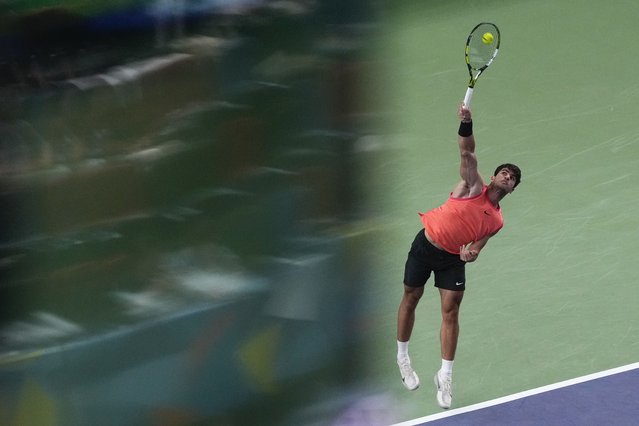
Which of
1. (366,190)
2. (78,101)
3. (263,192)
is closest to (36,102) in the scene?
(78,101)

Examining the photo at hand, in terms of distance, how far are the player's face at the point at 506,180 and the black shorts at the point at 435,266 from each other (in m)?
0.59

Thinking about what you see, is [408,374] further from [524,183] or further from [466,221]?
[524,183]

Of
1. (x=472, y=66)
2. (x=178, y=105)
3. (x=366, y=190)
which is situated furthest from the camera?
(x=366, y=190)

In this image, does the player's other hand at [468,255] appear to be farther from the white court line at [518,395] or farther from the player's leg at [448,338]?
the white court line at [518,395]

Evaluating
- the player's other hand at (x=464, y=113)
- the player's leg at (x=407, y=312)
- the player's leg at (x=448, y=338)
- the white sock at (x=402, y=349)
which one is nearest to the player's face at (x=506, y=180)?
the player's other hand at (x=464, y=113)

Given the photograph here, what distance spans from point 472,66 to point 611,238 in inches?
90.7

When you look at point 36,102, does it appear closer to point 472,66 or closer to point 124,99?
point 124,99

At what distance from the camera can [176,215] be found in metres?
10.4

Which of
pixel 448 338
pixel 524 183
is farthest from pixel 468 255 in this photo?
pixel 524 183

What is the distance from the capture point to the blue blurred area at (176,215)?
9898 millimetres

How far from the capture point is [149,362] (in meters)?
10.2

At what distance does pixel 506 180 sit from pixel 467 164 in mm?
275

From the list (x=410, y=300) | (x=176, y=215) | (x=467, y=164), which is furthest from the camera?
(x=176, y=215)

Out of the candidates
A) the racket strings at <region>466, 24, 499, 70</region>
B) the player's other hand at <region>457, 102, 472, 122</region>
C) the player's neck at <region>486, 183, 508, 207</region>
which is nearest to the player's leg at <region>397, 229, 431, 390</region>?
the player's neck at <region>486, 183, 508, 207</region>
